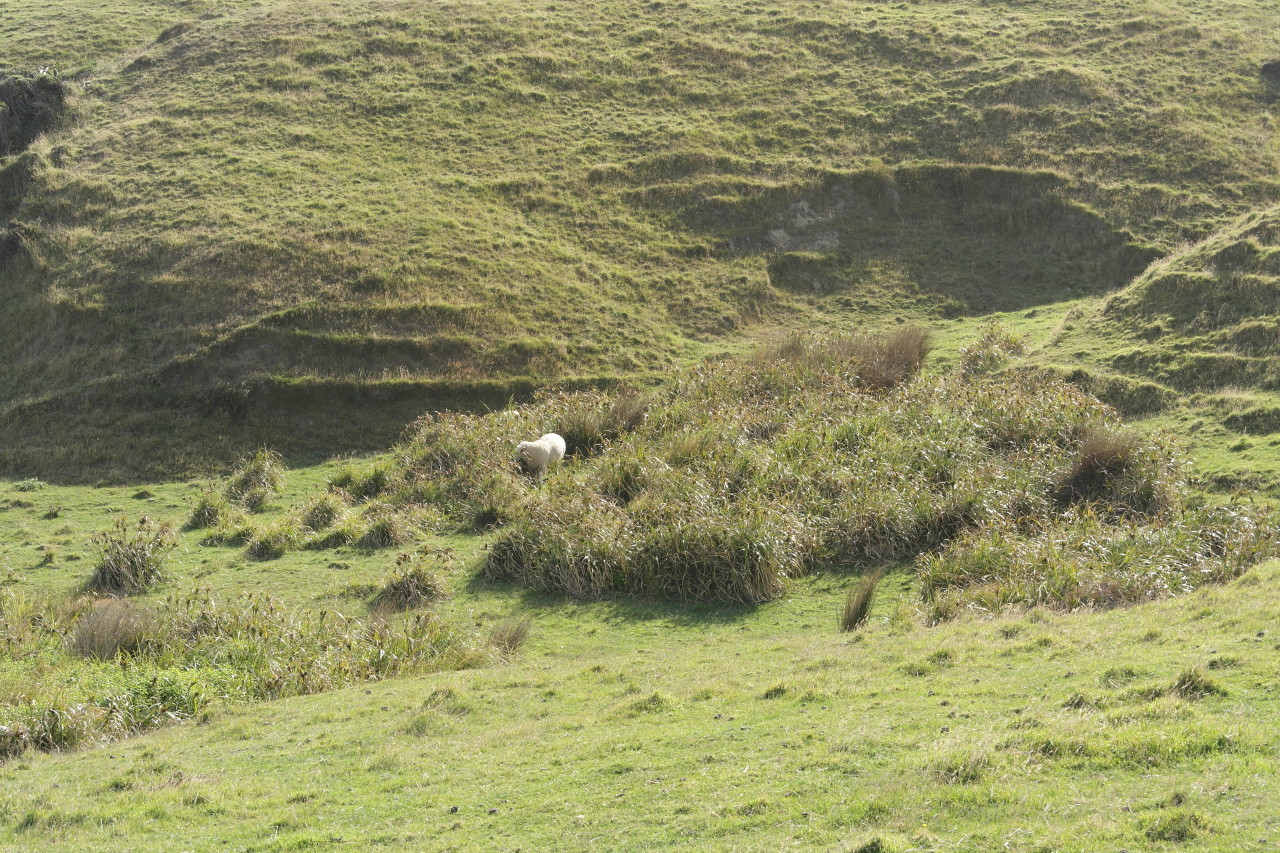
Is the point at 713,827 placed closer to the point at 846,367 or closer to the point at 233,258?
the point at 846,367

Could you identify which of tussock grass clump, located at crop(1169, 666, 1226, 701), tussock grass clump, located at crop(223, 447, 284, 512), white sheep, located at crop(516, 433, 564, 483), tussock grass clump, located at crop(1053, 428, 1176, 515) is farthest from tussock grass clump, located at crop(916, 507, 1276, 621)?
tussock grass clump, located at crop(223, 447, 284, 512)

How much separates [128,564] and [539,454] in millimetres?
7797

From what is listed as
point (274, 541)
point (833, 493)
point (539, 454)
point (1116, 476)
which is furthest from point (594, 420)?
point (1116, 476)

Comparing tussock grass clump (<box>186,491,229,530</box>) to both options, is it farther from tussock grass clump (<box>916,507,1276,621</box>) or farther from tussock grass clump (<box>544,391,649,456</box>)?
tussock grass clump (<box>916,507,1276,621</box>)

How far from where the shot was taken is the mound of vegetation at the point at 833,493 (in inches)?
618

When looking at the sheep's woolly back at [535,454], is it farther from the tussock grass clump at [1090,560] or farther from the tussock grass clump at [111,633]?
the tussock grass clump at [111,633]

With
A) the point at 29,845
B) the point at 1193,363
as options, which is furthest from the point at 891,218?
the point at 29,845

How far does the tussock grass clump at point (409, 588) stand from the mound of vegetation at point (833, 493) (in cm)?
117

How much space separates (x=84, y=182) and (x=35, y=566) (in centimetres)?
2081

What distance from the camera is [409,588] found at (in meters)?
17.3

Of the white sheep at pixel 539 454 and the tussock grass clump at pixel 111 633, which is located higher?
the tussock grass clump at pixel 111 633

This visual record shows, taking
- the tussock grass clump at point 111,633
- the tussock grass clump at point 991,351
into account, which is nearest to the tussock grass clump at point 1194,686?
the tussock grass clump at point 111,633

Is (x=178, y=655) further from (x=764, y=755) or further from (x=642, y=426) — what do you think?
(x=642, y=426)

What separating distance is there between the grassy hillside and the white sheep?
20.2ft
